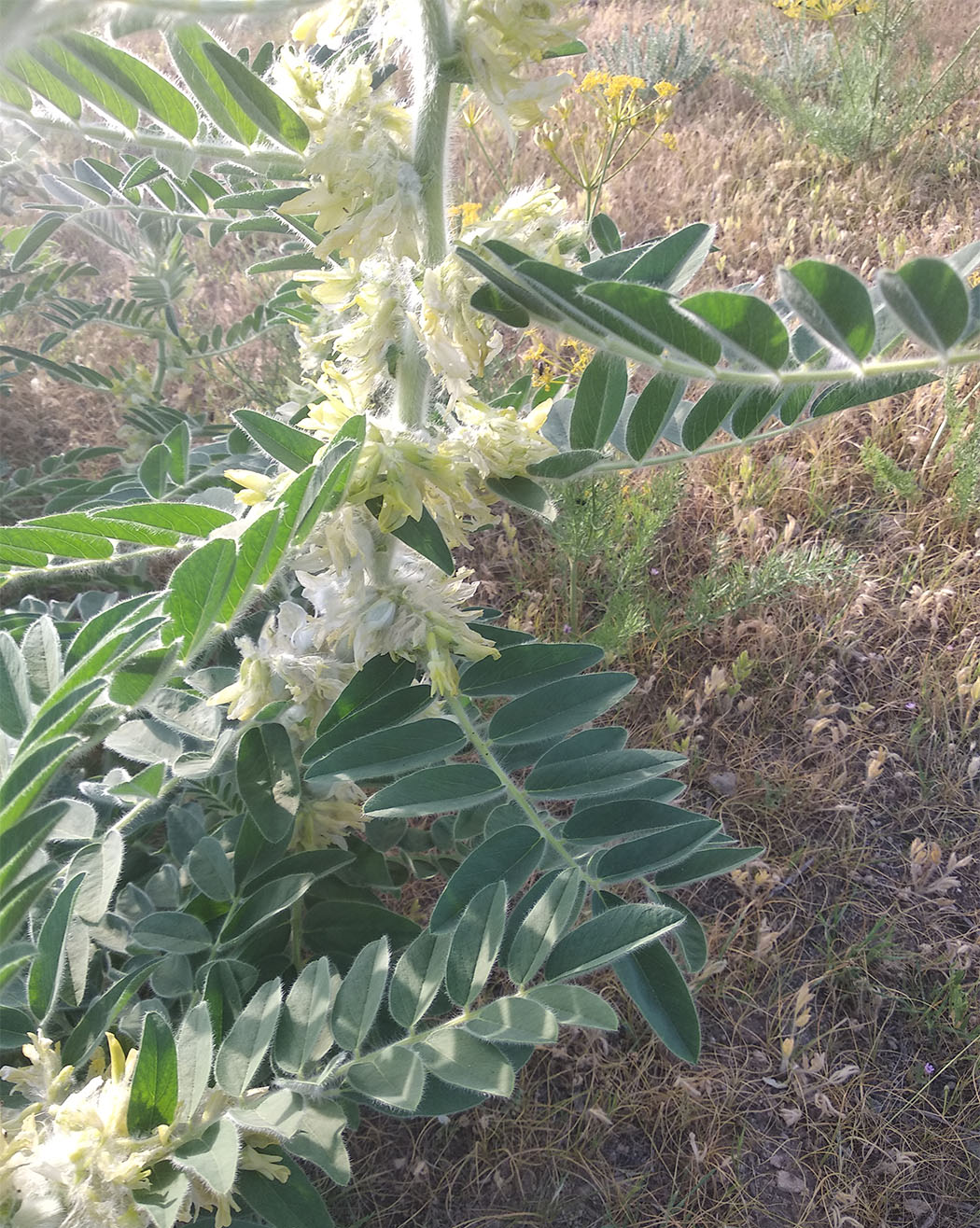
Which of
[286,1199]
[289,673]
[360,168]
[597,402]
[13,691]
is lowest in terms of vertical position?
[286,1199]

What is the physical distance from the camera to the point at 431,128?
29.1 inches

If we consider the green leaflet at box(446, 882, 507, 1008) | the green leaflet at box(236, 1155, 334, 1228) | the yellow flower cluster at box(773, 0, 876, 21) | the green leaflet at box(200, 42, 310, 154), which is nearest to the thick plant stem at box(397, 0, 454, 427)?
the green leaflet at box(200, 42, 310, 154)

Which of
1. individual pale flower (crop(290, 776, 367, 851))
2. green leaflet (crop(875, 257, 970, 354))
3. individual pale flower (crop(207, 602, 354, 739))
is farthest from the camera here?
individual pale flower (crop(290, 776, 367, 851))

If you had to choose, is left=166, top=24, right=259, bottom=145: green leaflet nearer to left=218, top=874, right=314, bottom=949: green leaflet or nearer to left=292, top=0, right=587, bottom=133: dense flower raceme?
left=292, top=0, right=587, bottom=133: dense flower raceme

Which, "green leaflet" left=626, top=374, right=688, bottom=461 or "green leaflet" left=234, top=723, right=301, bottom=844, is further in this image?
"green leaflet" left=234, top=723, right=301, bottom=844

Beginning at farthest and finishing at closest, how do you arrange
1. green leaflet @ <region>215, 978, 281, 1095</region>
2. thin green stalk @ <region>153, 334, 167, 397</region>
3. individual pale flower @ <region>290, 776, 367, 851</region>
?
1. thin green stalk @ <region>153, 334, 167, 397</region>
2. individual pale flower @ <region>290, 776, 367, 851</region>
3. green leaflet @ <region>215, 978, 281, 1095</region>

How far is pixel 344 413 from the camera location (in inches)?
33.7

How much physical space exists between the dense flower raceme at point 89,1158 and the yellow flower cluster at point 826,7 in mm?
4024

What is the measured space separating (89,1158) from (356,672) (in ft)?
1.66

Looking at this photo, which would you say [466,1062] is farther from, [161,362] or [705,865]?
[161,362]

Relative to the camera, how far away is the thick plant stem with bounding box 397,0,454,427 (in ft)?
2.23

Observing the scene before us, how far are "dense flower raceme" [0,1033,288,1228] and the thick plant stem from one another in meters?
0.72

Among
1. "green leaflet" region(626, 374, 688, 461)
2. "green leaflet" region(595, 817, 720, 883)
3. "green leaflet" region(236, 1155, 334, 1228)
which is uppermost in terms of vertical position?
"green leaflet" region(626, 374, 688, 461)

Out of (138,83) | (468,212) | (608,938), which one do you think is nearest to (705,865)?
(608,938)
